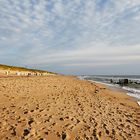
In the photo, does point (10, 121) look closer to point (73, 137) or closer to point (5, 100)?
point (73, 137)

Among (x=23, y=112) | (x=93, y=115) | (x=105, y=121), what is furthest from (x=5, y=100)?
(x=105, y=121)

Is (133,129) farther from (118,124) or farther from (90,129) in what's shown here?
(90,129)

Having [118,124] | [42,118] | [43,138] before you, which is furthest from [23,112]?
[118,124]

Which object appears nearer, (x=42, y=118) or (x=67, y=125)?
(x=67, y=125)

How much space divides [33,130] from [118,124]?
12.2 ft

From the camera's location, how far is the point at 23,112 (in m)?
10.7

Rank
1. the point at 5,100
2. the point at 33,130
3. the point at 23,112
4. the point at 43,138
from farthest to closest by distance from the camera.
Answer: the point at 5,100
the point at 23,112
the point at 33,130
the point at 43,138

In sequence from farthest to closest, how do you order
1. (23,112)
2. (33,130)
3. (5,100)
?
(5,100) → (23,112) → (33,130)

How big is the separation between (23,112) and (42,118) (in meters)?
1.34

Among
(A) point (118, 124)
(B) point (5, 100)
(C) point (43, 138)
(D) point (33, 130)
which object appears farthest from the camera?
(B) point (5, 100)

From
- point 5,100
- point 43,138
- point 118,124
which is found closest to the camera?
point 43,138

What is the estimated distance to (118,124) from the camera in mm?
9727

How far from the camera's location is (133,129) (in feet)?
30.1

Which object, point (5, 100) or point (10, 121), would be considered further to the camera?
point (5, 100)
